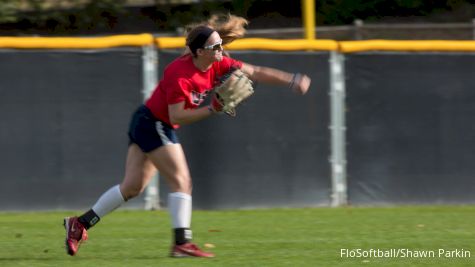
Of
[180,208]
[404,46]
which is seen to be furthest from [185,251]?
[404,46]

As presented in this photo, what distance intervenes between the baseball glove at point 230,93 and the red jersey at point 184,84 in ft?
0.60

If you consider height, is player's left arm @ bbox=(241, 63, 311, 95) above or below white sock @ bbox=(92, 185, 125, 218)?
above

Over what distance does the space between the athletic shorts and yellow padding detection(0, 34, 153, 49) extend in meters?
4.15

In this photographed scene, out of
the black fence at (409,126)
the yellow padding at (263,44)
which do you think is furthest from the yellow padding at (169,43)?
the black fence at (409,126)

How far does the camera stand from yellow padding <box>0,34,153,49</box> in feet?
40.5

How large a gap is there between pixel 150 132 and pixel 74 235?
3.14 ft

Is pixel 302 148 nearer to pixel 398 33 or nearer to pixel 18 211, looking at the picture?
pixel 18 211

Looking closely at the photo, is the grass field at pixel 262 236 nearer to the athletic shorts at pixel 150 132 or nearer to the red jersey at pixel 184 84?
the athletic shorts at pixel 150 132

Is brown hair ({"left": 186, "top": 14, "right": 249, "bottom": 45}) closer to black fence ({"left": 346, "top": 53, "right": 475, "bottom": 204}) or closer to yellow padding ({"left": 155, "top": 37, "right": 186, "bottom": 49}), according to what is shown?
yellow padding ({"left": 155, "top": 37, "right": 186, "bottom": 49})

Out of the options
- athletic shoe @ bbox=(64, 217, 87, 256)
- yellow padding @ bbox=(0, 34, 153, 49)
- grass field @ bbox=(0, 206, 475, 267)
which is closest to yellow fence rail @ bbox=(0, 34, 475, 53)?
yellow padding @ bbox=(0, 34, 153, 49)

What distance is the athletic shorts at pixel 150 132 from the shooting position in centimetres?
842

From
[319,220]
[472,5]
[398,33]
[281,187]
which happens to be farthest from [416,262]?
[472,5]

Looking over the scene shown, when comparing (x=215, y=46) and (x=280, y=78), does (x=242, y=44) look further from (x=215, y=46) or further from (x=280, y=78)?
(x=215, y=46)

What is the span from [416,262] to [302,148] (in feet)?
16.0
